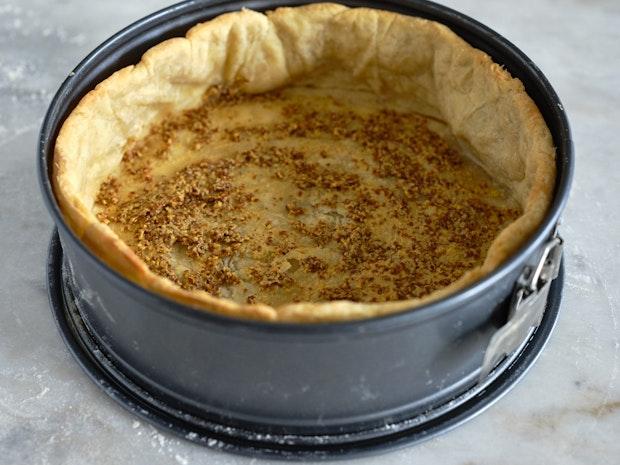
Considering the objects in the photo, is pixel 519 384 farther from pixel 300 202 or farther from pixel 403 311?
pixel 300 202

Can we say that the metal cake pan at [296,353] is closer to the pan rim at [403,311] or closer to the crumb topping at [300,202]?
the pan rim at [403,311]

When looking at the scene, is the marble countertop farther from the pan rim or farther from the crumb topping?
the pan rim

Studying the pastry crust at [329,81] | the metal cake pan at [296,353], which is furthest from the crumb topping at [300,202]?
the metal cake pan at [296,353]

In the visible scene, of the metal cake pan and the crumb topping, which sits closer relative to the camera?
the metal cake pan

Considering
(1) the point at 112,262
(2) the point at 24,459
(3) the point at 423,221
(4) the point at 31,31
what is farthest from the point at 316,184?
(4) the point at 31,31

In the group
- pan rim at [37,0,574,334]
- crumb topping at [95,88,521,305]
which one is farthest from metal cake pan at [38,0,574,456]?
crumb topping at [95,88,521,305]

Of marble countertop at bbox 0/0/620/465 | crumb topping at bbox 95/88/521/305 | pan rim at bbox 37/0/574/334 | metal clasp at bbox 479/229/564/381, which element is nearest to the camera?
pan rim at bbox 37/0/574/334

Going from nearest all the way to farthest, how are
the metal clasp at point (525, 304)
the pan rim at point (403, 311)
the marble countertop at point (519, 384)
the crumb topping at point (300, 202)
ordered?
the pan rim at point (403, 311), the metal clasp at point (525, 304), the marble countertop at point (519, 384), the crumb topping at point (300, 202)
